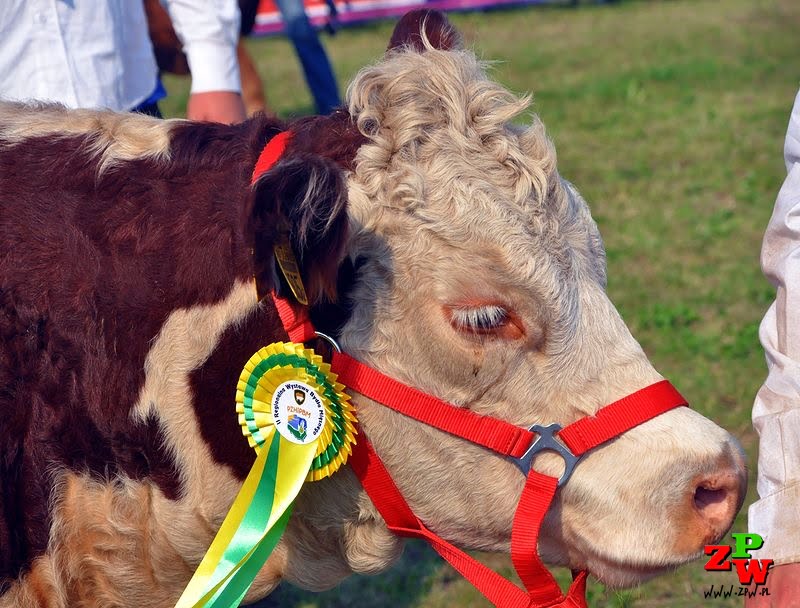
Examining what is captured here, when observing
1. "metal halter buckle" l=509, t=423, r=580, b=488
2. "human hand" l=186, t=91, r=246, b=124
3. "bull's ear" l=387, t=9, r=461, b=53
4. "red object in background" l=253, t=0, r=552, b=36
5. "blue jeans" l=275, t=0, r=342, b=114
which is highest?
"bull's ear" l=387, t=9, r=461, b=53

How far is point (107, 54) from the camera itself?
3.42 meters

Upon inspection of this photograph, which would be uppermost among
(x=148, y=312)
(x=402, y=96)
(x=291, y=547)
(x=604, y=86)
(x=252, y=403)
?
(x=402, y=96)

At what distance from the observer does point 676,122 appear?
10.8 m

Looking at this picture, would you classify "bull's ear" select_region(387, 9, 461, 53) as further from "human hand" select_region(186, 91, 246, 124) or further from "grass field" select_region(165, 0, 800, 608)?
"human hand" select_region(186, 91, 246, 124)

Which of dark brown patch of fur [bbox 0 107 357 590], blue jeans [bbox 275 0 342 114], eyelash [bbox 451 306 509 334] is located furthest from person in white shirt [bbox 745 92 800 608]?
blue jeans [bbox 275 0 342 114]

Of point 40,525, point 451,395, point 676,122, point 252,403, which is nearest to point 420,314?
point 451,395

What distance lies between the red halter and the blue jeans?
671cm

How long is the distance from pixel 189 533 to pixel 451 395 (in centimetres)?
71

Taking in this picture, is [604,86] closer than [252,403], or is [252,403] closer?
[252,403]

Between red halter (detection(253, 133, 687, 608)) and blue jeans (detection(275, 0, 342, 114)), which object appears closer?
red halter (detection(253, 133, 687, 608))

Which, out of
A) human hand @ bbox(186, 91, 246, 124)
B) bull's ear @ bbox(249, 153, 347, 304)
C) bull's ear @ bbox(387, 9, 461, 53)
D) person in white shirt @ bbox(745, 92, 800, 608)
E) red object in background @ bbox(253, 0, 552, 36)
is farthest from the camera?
red object in background @ bbox(253, 0, 552, 36)

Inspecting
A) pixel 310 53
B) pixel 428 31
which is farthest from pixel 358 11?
pixel 428 31

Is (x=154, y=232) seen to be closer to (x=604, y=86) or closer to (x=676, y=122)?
(x=676, y=122)

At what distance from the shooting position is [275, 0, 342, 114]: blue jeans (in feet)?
29.9
